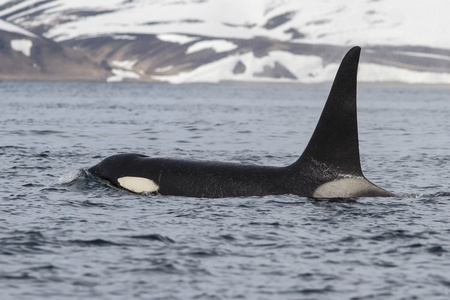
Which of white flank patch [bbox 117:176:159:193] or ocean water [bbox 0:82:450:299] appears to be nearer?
ocean water [bbox 0:82:450:299]

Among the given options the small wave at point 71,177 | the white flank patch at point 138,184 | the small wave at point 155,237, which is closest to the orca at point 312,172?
the white flank patch at point 138,184

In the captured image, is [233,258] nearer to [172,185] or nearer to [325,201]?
[325,201]

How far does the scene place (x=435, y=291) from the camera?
948 centimetres

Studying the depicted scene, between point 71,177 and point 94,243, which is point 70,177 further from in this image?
point 94,243

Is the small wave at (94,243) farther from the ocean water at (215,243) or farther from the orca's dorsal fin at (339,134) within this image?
the orca's dorsal fin at (339,134)

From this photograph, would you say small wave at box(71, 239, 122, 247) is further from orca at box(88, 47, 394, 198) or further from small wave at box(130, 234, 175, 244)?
orca at box(88, 47, 394, 198)

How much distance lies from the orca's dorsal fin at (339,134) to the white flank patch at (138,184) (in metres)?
3.16

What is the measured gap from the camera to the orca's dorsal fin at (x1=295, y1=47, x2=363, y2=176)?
45.7ft

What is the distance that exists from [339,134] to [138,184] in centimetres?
427

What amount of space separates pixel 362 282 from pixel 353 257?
112 centimetres

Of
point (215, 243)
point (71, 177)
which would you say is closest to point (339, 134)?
point (215, 243)

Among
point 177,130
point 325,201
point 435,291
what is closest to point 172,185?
point 325,201

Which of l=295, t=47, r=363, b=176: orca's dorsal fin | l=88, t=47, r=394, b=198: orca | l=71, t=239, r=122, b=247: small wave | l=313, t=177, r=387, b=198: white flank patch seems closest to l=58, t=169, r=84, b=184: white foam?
l=88, t=47, r=394, b=198: orca

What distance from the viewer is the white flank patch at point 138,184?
15.5 meters
